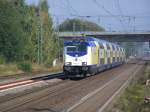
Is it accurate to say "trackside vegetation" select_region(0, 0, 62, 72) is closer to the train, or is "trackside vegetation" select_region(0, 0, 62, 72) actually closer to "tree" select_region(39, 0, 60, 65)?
"tree" select_region(39, 0, 60, 65)

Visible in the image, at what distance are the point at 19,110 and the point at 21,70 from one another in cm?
3123

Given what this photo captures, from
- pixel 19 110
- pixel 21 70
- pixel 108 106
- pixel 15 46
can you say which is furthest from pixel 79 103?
pixel 15 46

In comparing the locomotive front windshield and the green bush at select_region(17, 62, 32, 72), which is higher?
the locomotive front windshield

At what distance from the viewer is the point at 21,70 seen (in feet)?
152

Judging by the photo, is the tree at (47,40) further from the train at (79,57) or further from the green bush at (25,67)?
the train at (79,57)

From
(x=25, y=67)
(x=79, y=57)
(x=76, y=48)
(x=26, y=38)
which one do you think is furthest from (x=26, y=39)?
(x=79, y=57)

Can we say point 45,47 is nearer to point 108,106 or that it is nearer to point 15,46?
point 15,46

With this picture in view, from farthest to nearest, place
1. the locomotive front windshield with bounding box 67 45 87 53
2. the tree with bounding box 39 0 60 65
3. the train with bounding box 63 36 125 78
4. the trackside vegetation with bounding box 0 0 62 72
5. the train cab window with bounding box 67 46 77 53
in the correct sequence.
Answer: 1. the tree with bounding box 39 0 60 65
2. the trackside vegetation with bounding box 0 0 62 72
3. the train cab window with bounding box 67 46 77 53
4. the locomotive front windshield with bounding box 67 45 87 53
5. the train with bounding box 63 36 125 78

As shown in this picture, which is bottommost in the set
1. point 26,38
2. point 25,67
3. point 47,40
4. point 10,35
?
point 25,67

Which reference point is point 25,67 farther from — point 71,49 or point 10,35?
point 71,49

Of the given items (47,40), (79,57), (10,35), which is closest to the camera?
(79,57)

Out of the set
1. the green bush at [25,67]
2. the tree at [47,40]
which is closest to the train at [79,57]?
the green bush at [25,67]

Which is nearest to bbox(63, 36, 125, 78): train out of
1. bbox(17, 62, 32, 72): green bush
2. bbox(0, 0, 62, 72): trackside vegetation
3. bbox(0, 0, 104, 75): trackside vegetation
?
bbox(0, 0, 104, 75): trackside vegetation

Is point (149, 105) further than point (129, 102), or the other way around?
point (129, 102)
